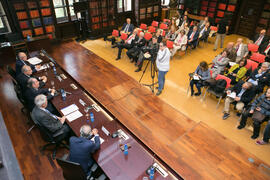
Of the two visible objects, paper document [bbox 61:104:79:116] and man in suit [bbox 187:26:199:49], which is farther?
man in suit [bbox 187:26:199:49]

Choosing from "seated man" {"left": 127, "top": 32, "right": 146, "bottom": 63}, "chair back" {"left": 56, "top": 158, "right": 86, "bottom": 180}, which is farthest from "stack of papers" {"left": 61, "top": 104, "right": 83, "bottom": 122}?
"seated man" {"left": 127, "top": 32, "right": 146, "bottom": 63}

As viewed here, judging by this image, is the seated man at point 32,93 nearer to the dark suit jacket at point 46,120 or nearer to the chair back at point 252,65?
the dark suit jacket at point 46,120

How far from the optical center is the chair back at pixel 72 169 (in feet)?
9.23

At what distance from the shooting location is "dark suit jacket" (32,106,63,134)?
3714 mm

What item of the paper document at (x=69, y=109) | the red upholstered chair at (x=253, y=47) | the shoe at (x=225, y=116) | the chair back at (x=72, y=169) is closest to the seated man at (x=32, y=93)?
the paper document at (x=69, y=109)

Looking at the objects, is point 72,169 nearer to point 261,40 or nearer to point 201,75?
point 201,75

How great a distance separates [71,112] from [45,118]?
1.96 ft

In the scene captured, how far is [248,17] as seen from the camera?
10.6m

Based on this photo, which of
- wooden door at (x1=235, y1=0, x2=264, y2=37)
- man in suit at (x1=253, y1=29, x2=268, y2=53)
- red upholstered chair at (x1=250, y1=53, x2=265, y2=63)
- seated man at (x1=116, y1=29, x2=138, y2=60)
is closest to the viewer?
red upholstered chair at (x1=250, y1=53, x2=265, y2=63)

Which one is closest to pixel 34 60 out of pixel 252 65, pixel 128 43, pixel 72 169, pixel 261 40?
pixel 128 43

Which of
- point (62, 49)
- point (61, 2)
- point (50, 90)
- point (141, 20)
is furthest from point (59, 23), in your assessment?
point (50, 90)

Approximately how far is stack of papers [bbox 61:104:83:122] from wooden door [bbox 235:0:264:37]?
423 inches

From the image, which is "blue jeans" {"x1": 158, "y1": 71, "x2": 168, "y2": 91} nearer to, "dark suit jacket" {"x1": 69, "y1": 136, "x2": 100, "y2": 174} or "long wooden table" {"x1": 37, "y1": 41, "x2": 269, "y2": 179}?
"long wooden table" {"x1": 37, "y1": 41, "x2": 269, "y2": 179}

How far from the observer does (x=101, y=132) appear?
12.1ft
